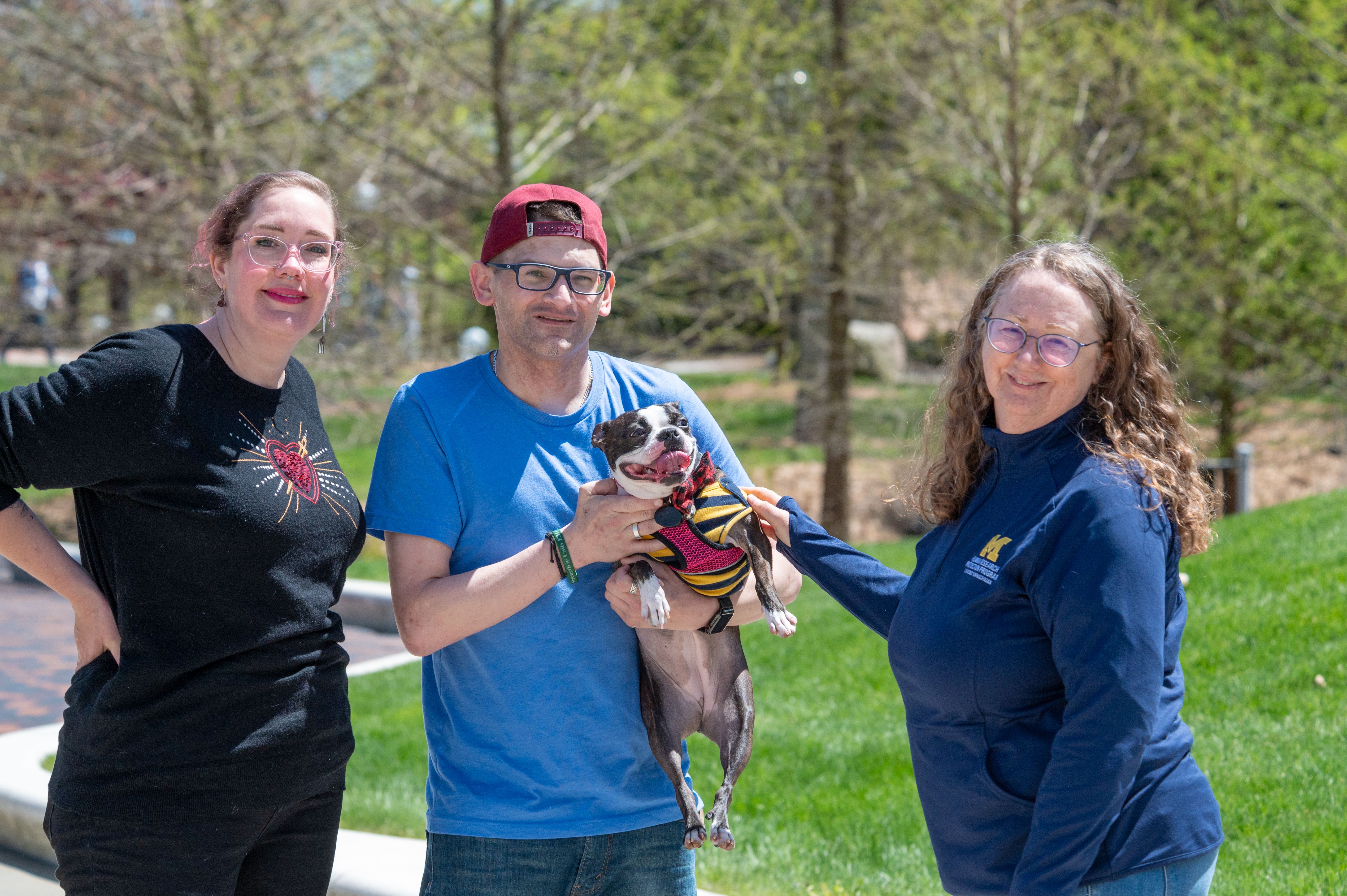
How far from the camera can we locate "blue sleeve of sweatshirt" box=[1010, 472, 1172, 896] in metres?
1.80

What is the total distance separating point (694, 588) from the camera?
251 cm

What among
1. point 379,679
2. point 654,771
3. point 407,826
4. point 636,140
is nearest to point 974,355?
point 654,771

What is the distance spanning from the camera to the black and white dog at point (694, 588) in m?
2.30

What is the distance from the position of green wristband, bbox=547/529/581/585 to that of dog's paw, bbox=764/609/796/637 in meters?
0.57

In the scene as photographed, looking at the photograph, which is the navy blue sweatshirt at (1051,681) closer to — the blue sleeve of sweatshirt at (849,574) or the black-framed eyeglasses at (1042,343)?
the black-framed eyeglasses at (1042,343)

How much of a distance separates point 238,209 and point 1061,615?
1858mm

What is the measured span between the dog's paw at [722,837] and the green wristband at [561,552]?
2.32 ft

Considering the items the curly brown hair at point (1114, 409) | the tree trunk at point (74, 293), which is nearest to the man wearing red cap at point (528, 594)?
the curly brown hair at point (1114, 409)

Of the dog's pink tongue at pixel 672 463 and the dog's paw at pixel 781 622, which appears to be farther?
the dog's paw at pixel 781 622

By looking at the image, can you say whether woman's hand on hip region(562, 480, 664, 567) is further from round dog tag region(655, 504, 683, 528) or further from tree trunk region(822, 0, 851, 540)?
tree trunk region(822, 0, 851, 540)

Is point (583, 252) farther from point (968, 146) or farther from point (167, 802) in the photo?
point (968, 146)

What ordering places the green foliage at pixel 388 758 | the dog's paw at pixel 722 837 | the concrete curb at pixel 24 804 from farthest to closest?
the green foliage at pixel 388 758 < the concrete curb at pixel 24 804 < the dog's paw at pixel 722 837

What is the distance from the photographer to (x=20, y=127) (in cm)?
1016

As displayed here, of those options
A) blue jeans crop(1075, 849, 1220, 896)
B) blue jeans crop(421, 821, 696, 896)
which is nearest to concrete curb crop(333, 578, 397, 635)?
blue jeans crop(421, 821, 696, 896)
